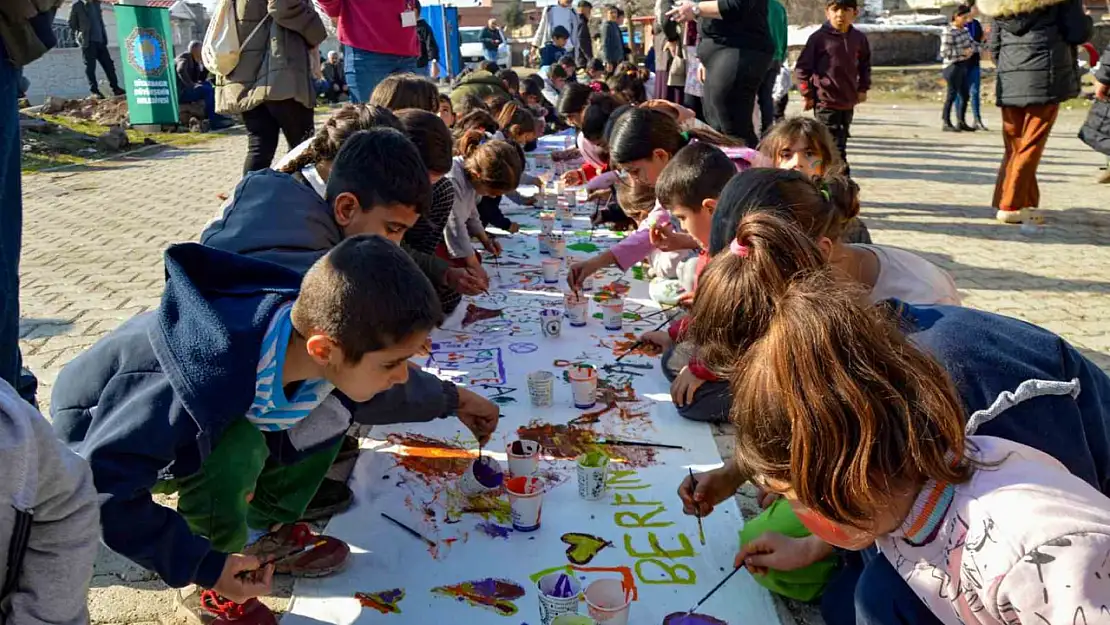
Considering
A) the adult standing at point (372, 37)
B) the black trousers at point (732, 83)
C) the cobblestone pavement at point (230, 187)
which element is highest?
the adult standing at point (372, 37)

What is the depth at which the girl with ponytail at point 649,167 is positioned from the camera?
4.32m

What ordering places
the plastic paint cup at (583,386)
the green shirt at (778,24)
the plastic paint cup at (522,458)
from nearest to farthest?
the plastic paint cup at (522,458) < the plastic paint cup at (583,386) < the green shirt at (778,24)

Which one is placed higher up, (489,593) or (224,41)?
(224,41)

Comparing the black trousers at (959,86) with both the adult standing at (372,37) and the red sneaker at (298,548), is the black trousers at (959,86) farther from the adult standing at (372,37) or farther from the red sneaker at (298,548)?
the red sneaker at (298,548)

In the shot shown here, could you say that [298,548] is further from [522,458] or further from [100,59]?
[100,59]

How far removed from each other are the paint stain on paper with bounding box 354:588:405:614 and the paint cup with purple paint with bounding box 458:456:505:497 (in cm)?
52

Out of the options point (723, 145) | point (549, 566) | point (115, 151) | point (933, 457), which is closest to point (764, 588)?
point (549, 566)

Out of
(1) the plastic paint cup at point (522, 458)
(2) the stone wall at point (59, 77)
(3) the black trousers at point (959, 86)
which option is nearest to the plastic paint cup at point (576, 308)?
(1) the plastic paint cup at point (522, 458)

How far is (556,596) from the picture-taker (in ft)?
6.91

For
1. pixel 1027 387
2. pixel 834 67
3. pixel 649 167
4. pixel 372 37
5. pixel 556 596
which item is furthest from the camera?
pixel 834 67

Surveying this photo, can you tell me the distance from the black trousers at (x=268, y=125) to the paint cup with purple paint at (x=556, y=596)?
4050 mm

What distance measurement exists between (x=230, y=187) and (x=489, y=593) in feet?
27.6

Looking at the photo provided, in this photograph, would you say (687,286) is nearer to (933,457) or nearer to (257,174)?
(257,174)

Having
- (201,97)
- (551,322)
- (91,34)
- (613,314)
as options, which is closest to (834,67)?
(613,314)
